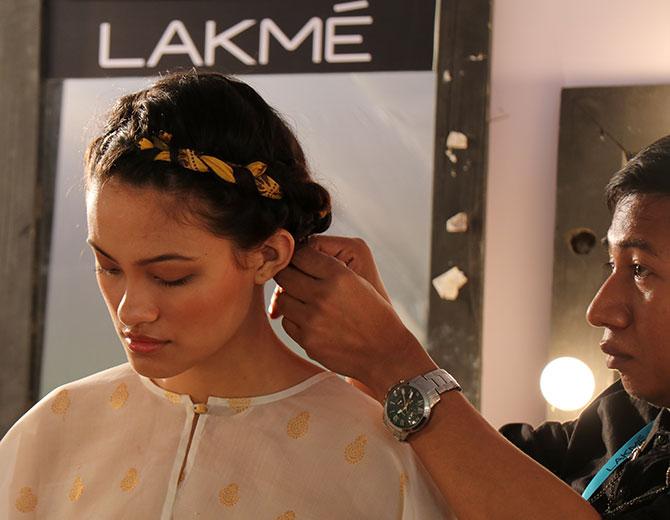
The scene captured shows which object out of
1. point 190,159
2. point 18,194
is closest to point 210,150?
point 190,159

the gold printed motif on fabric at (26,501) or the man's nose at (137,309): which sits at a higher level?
the man's nose at (137,309)

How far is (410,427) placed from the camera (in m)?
1.19

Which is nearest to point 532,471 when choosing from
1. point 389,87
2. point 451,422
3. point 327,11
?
point 451,422

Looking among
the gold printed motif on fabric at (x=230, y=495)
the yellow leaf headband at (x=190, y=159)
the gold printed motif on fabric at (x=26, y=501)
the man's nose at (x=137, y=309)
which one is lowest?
the gold printed motif on fabric at (x=26, y=501)

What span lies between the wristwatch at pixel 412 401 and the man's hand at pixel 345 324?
0.07 feet

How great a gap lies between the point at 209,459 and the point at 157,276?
262 millimetres

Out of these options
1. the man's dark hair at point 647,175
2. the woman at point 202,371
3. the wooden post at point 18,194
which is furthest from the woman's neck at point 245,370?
the wooden post at point 18,194

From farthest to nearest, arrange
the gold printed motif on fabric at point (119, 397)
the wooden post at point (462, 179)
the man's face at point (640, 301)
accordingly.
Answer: the wooden post at point (462, 179) < the gold printed motif on fabric at point (119, 397) < the man's face at point (640, 301)

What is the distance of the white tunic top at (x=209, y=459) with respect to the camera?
1.22 meters

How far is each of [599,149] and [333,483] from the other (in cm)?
131

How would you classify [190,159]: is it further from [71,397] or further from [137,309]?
[71,397]

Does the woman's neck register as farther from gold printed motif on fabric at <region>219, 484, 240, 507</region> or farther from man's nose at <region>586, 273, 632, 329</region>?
man's nose at <region>586, 273, 632, 329</region>

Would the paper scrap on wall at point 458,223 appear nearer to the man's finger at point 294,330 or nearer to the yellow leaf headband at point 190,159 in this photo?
the man's finger at point 294,330

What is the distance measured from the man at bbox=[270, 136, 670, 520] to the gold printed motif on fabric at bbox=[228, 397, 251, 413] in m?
0.11
